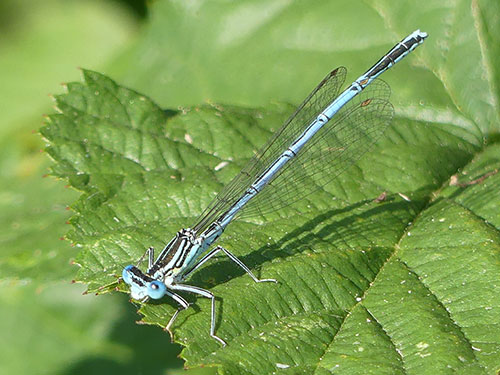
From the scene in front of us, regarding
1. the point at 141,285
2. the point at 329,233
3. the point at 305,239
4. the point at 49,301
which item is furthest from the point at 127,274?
the point at 49,301

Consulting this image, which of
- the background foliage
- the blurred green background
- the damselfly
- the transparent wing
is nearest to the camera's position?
the background foliage

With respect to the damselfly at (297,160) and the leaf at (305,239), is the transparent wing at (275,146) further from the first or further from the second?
the leaf at (305,239)

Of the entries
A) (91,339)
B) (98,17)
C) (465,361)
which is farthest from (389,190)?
(98,17)

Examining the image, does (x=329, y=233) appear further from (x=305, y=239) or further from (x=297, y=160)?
(x=297, y=160)

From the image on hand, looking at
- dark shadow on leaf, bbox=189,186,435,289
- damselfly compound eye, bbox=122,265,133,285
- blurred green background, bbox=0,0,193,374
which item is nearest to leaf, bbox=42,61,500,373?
dark shadow on leaf, bbox=189,186,435,289

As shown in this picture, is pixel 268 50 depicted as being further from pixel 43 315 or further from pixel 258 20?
pixel 43 315

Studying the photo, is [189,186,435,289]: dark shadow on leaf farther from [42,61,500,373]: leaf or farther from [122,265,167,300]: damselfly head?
[122,265,167,300]: damselfly head
